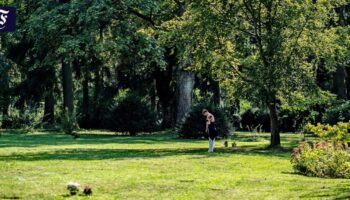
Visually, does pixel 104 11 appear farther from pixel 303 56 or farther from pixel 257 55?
pixel 303 56

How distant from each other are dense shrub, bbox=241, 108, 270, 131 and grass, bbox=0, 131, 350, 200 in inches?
1096

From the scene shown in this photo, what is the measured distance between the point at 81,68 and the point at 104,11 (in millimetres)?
22200

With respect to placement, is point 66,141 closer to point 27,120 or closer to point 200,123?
point 200,123

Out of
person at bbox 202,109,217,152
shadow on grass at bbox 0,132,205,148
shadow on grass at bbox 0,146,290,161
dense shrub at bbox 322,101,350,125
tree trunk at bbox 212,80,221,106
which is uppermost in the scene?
tree trunk at bbox 212,80,221,106

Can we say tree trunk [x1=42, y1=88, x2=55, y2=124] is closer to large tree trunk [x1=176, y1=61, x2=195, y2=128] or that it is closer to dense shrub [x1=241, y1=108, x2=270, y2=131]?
dense shrub [x1=241, y1=108, x2=270, y2=131]

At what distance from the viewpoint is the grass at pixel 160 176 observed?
41.6 ft

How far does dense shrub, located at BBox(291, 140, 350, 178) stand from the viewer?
54.9ft

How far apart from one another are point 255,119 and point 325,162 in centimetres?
3561

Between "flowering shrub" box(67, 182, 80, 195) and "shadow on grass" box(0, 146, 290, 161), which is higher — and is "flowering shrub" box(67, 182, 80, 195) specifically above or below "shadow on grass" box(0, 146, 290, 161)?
below

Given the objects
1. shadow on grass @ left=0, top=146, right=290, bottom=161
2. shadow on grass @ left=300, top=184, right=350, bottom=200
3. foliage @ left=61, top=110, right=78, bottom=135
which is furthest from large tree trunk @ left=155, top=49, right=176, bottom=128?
shadow on grass @ left=300, top=184, right=350, bottom=200

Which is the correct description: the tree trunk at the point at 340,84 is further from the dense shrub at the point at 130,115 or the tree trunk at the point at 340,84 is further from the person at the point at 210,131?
the person at the point at 210,131

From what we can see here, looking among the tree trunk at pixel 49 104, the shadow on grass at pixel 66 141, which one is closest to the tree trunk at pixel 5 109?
the tree trunk at pixel 49 104

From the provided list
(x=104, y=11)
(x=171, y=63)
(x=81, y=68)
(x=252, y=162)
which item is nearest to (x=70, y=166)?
(x=252, y=162)

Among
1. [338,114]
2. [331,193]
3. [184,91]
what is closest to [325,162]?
[331,193]
